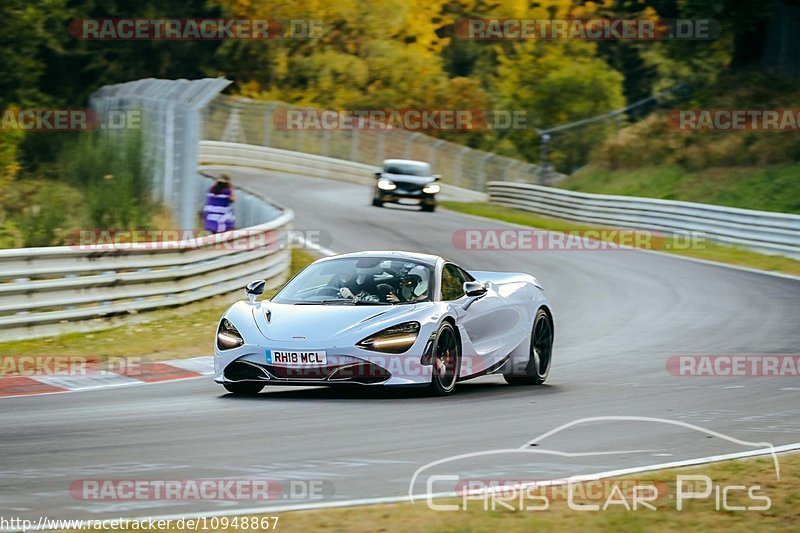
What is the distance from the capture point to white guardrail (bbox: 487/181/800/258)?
93.7ft

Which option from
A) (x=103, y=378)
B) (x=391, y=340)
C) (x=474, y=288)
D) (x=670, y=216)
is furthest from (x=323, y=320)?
(x=670, y=216)

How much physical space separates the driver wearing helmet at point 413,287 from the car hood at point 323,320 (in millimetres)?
280

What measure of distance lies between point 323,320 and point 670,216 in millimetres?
24263

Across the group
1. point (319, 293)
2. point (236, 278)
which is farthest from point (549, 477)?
point (236, 278)

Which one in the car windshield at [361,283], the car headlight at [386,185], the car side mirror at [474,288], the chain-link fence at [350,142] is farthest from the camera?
the chain-link fence at [350,142]

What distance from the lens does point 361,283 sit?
1153 cm

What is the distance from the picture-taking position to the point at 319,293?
452 inches

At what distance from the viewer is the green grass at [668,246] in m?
27.0

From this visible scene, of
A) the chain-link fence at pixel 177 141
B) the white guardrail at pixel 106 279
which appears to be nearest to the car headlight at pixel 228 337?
the white guardrail at pixel 106 279

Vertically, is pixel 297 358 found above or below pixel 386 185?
above

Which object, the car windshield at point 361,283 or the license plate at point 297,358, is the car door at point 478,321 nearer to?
the car windshield at point 361,283

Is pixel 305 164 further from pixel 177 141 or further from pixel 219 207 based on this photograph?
pixel 177 141

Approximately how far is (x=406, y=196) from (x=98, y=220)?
62.4 ft

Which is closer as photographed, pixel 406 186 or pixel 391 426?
pixel 391 426
